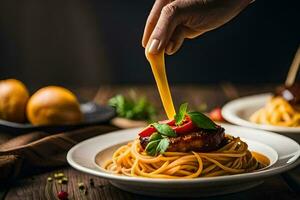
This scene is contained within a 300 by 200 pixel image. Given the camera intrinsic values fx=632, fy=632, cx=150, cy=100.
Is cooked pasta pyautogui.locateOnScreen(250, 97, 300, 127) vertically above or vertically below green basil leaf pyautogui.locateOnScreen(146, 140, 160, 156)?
below

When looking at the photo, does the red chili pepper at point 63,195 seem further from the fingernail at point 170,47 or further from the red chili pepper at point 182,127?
the fingernail at point 170,47

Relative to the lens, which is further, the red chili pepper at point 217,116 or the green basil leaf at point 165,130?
the red chili pepper at point 217,116

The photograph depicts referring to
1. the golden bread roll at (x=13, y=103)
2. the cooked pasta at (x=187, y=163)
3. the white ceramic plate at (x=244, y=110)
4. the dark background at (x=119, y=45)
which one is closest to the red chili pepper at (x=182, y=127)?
the cooked pasta at (x=187, y=163)

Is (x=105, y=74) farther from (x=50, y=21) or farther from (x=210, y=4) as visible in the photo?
(x=210, y=4)

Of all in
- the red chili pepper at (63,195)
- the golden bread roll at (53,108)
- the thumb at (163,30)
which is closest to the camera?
the red chili pepper at (63,195)

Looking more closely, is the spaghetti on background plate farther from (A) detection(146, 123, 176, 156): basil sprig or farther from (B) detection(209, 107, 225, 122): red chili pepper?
(A) detection(146, 123, 176, 156): basil sprig

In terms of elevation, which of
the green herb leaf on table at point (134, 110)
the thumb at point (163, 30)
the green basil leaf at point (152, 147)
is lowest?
the green herb leaf on table at point (134, 110)

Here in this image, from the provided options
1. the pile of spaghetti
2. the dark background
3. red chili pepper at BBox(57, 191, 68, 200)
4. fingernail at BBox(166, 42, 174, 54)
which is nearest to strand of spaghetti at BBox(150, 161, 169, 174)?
the pile of spaghetti

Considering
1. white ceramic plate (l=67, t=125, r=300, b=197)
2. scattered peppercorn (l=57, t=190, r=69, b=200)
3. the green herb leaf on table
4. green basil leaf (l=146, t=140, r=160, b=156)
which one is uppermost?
green basil leaf (l=146, t=140, r=160, b=156)
